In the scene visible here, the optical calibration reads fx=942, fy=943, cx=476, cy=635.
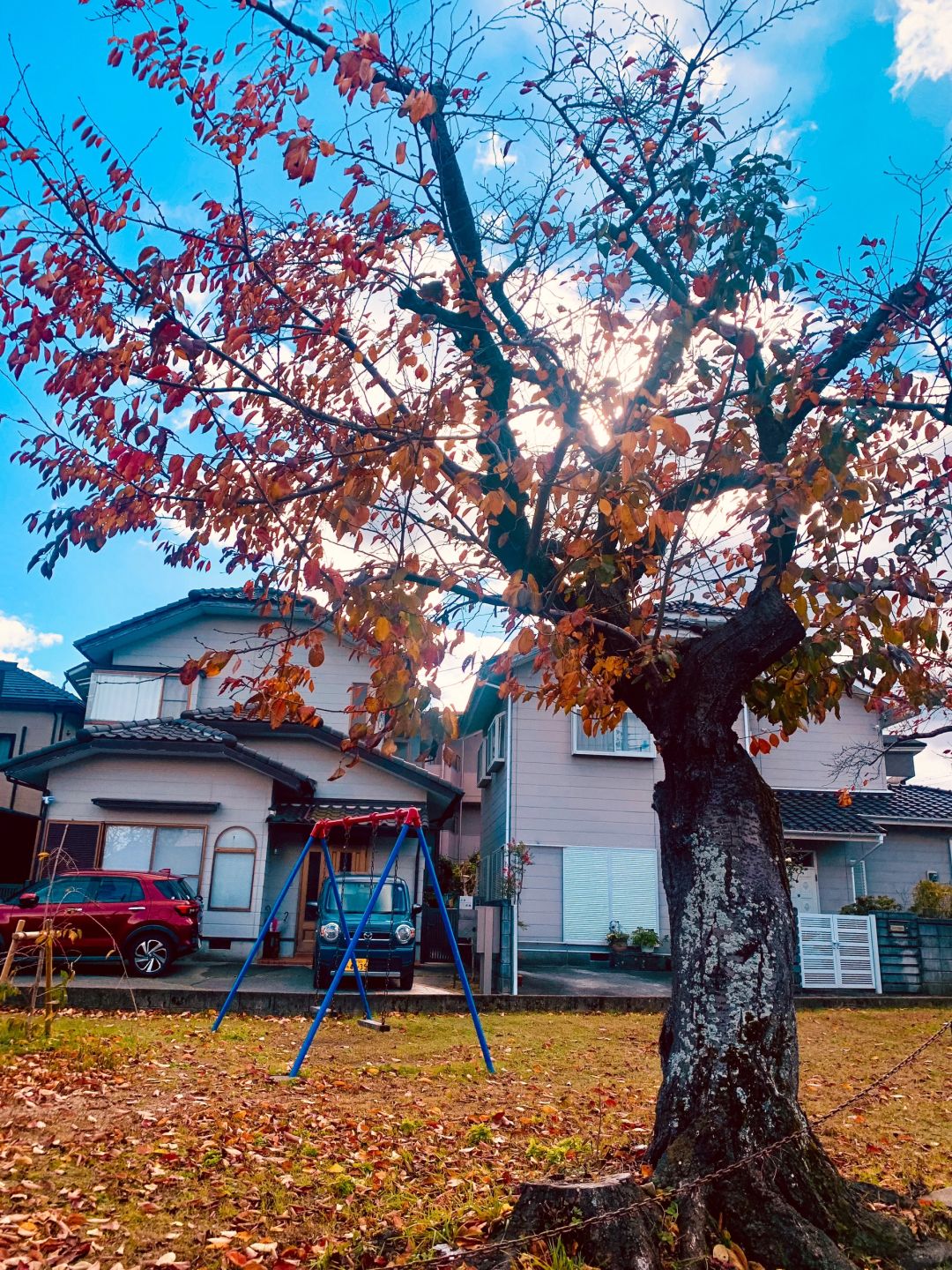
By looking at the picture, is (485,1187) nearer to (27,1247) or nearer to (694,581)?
(27,1247)

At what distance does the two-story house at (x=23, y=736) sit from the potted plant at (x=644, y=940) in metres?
18.2

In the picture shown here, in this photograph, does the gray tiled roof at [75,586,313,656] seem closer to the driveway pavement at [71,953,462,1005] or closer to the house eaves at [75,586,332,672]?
the house eaves at [75,586,332,672]

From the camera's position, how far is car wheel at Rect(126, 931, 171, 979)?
15.9 metres

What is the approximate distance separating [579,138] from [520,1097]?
775 cm

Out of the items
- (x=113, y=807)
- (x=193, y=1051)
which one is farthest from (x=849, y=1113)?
(x=113, y=807)

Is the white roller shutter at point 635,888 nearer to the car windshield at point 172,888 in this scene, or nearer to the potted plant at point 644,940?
the potted plant at point 644,940

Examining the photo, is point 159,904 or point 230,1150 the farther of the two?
point 159,904

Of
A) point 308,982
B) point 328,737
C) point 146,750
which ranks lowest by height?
point 308,982

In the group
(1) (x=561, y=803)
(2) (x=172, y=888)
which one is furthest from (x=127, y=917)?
(1) (x=561, y=803)

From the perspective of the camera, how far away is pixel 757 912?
5.38 metres

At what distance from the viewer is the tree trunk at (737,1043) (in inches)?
181

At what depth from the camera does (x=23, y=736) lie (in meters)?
29.2

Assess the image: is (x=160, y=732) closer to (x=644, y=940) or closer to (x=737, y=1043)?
(x=644, y=940)

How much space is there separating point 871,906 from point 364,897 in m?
11.3
